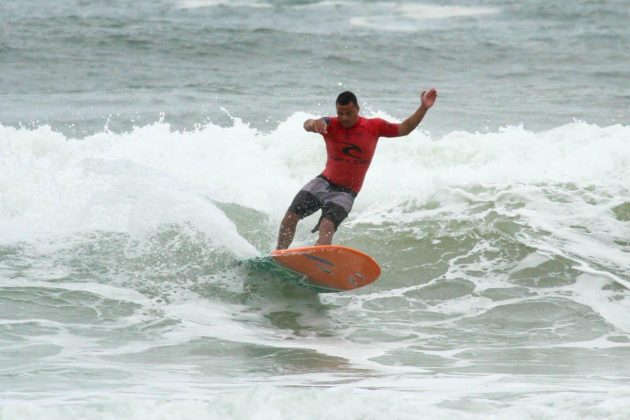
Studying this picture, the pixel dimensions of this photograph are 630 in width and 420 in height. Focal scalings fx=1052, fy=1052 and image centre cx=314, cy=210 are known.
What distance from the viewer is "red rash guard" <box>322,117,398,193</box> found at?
29.2 feet

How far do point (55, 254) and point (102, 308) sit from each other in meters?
1.56

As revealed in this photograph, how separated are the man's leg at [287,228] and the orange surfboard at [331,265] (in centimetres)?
18

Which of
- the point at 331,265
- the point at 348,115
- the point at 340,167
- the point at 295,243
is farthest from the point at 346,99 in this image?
the point at 295,243

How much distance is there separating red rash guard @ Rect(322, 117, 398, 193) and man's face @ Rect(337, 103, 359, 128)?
49 mm

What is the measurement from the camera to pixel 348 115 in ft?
28.7

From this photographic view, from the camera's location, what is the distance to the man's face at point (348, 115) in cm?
871

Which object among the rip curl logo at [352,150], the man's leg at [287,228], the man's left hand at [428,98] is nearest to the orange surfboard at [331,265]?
the man's leg at [287,228]

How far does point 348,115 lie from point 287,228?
1129mm

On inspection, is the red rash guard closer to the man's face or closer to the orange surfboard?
the man's face

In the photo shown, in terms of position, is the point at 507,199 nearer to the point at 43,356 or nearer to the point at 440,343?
the point at 440,343

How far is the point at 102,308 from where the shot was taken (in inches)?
339

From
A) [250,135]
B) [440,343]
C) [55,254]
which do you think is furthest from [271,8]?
[440,343]

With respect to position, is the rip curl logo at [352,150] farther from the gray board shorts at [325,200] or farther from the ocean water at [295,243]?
the ocean water at [295,243]

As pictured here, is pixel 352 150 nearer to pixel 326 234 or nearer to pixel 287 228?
pixel 326 234
